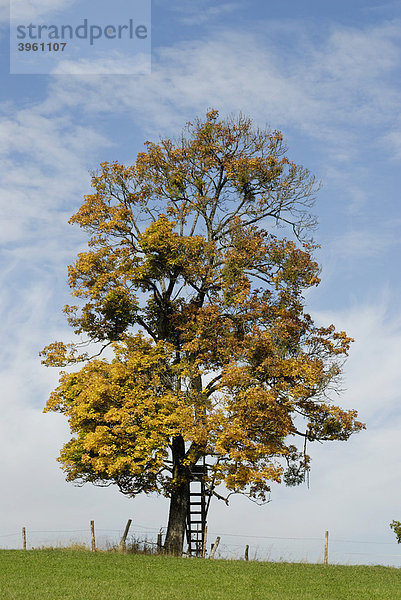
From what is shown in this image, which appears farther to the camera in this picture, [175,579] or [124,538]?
[124,538]

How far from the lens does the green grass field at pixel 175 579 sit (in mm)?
19781

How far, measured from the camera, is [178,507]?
96.2 feet

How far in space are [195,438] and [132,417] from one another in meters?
2.68

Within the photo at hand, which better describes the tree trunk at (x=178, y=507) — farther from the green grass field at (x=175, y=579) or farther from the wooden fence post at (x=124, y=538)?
the green grass field at (x=175, y=579)

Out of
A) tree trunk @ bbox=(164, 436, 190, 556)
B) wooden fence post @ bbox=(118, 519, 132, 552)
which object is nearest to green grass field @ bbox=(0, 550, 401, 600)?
wooden fence post @ bbox=(118, 519, 132, 552)

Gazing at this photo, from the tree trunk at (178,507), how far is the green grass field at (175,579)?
211 cm

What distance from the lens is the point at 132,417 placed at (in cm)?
2714

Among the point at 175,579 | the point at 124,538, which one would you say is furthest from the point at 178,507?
the point at 175,579

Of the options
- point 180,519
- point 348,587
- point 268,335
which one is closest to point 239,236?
point 268,335

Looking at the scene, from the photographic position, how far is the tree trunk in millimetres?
28891

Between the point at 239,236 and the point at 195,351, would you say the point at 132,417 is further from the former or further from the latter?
the point at 239,236

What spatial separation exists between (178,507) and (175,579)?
7.35 metres

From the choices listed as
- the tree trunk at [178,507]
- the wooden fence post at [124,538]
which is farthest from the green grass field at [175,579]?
the tree trunk at [178,507]

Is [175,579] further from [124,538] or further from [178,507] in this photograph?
[124,538]
